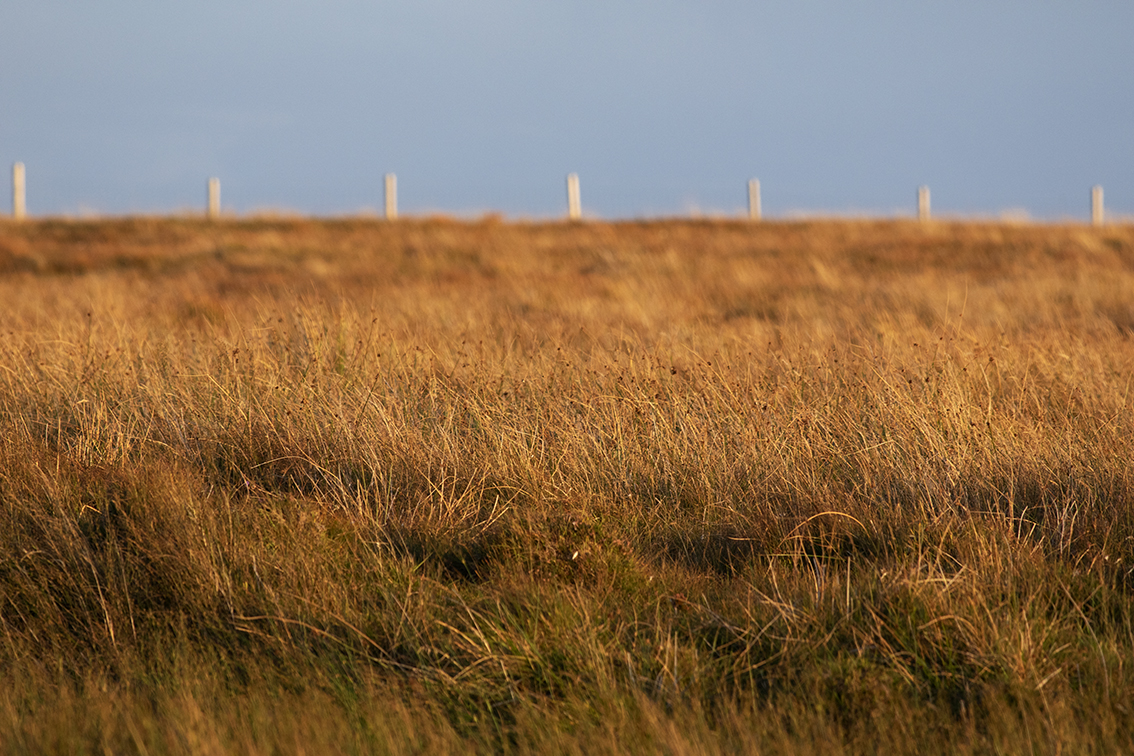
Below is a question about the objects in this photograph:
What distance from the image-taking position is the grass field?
87.3 inches

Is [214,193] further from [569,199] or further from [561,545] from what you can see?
[561,545]

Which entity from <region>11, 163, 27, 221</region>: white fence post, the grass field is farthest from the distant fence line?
the grass field

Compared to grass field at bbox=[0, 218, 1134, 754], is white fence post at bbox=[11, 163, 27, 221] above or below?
above

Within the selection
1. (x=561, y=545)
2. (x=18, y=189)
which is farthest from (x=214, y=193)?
(x=561, y=545)

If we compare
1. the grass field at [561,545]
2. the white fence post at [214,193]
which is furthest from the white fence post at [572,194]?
the grass field at [561,545]

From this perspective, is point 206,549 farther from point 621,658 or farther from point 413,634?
point 621,658

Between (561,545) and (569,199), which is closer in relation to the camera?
(561,545)

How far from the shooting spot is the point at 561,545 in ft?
10.0

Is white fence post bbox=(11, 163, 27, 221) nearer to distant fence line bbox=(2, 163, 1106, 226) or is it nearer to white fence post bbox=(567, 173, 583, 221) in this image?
distant fence line bbox=(2, 163, 1106, 226)

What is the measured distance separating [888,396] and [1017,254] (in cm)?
1206

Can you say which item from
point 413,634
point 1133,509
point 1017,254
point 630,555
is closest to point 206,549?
point 413,634

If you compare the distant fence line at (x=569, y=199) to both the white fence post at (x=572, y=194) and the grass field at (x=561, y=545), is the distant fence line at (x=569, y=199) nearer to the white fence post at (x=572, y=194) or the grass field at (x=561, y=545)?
the white fence post at (x=572, y=194)

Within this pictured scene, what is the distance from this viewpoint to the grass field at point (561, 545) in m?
2.22

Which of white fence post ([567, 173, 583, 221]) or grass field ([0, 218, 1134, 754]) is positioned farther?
white fence post ([567, 173, 583, 221])
